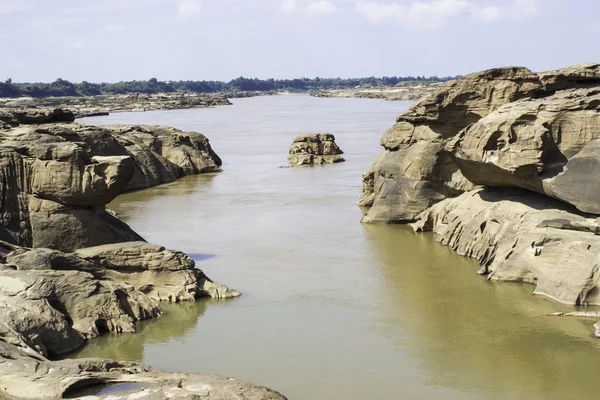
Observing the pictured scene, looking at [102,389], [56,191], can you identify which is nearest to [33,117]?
[56,191]

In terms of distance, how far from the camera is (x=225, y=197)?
109 ft

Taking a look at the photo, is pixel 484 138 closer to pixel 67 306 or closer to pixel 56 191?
pixel 56 191

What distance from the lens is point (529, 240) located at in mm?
18156

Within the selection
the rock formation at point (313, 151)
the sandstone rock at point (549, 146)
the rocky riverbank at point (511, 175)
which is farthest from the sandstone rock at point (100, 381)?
the rock formation at point (313, 151)

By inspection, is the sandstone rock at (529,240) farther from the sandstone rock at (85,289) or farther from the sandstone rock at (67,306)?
the sandstone rock at (67,306)

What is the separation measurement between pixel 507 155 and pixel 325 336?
7353mm

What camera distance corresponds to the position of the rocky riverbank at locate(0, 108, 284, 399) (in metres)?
11.5

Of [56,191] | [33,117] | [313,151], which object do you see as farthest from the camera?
[313,151]

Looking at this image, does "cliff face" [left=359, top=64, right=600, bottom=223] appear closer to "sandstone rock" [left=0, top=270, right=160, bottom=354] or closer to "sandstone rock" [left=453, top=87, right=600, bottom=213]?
"sandstone rock" [left=453, top=87, right=600, bottom=213]

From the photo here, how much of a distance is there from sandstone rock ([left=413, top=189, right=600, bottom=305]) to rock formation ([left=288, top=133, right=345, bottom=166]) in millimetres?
21357

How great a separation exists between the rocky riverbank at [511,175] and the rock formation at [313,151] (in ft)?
59.7

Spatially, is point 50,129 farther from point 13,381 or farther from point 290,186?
point 290,186

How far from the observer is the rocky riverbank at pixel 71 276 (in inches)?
454

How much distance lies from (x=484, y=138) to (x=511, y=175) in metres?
1.18
